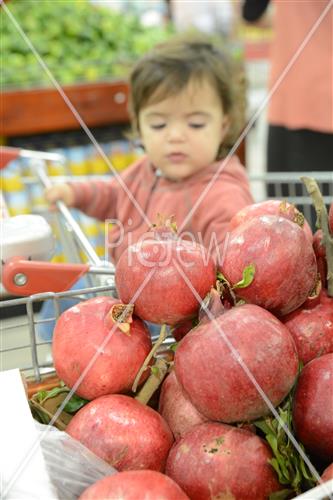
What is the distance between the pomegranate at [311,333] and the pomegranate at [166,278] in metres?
0.11

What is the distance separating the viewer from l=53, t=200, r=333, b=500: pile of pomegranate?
1.97 ft

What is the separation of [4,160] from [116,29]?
1.74 metres

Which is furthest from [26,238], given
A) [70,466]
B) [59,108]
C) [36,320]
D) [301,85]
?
[59,108]

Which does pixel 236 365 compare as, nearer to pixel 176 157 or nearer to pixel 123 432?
pixel 123 432

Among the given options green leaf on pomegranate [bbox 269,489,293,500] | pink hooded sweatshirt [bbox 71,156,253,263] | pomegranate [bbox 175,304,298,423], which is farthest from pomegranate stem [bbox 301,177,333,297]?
pink hooded sweatshirt [bbox 71,156,253,263]

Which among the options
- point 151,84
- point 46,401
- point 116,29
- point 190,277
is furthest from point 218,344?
point 116,29

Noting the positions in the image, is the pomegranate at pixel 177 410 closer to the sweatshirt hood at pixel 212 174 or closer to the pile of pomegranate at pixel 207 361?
the pile of pomegranate at pixel 207 361

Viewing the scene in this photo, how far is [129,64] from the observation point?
7.94ft

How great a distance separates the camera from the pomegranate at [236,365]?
1.96 ft

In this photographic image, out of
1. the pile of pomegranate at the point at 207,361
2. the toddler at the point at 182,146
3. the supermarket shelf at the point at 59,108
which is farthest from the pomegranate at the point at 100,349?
the supermarket shelf at the point at 59,108

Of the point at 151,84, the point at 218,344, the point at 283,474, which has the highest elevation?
the point at 151,84

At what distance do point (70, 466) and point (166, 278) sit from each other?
205 millimetres

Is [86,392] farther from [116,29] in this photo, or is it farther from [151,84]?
[116,29]

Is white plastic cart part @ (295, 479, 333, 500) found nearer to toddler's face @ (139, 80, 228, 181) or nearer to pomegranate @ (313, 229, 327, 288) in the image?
pomegranate @ (313, 229, 327, 288)
